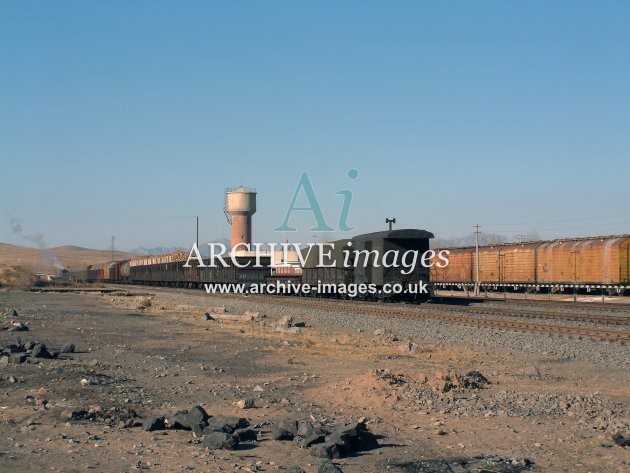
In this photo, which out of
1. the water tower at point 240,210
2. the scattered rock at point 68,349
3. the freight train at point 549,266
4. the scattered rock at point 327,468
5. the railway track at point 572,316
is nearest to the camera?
the scattered rock at point 327,468

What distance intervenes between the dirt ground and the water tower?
71532mm

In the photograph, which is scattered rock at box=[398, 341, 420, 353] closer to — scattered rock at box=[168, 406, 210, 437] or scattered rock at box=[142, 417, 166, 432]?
scattered rock at box=[168, 406, 210, 437]

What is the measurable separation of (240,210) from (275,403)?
80970 millimetres

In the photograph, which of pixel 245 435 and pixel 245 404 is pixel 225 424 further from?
pixel 245 404

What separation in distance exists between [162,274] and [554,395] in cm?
6571

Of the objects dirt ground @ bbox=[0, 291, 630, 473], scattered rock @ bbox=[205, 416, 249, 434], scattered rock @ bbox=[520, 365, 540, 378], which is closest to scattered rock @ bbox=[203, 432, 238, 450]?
dirt ground @ bbox=[0, 291, 630, 473]

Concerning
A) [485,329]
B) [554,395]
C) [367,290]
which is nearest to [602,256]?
[367,290]

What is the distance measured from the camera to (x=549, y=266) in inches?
1780

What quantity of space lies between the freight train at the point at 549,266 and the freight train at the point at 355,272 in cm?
1177

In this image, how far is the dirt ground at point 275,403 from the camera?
7133mm

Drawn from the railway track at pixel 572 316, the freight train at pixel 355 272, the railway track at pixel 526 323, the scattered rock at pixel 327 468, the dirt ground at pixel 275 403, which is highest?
the freight train at pixel 355 272

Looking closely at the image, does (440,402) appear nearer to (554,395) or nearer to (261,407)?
(554,395)

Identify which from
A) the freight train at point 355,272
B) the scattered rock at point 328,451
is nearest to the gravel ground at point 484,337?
→ the freight train at point 355,272

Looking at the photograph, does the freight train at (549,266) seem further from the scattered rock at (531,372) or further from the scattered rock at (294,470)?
the scattered rock at (294,470)
